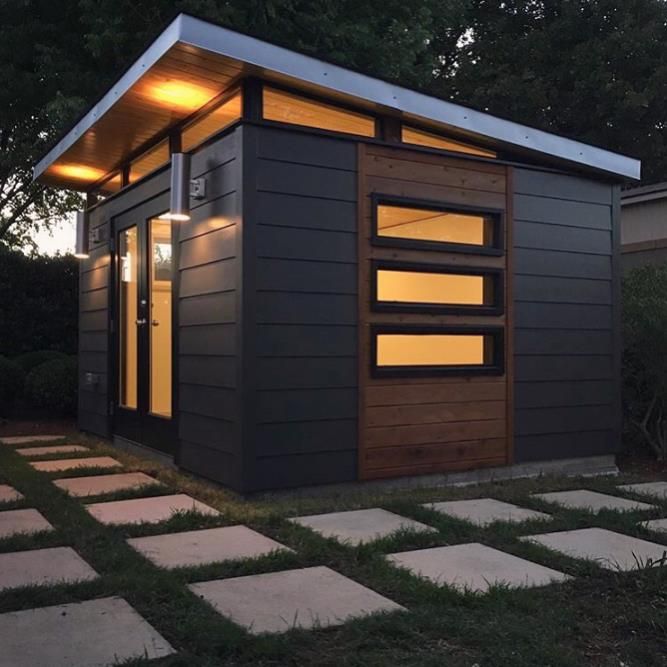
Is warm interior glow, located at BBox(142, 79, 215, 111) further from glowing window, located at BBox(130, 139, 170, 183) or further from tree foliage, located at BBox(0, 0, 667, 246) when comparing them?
tree foliage, located at BBox(0, 0, 667, 246)

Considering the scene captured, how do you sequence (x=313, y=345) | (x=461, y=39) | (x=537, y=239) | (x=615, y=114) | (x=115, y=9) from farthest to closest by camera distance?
(x=461, y=39), (x=615, y=114), (x=115, y=9), (x=537, y=239), (x=313, y=345)

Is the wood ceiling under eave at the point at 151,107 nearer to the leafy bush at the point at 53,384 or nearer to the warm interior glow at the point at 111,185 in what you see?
the warm interior glow at the point at 111,185

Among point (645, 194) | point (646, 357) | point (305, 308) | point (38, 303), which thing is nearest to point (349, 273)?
point (305, 308)

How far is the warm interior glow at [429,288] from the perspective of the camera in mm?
4906

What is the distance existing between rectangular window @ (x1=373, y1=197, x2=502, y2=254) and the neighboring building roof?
3432 mm

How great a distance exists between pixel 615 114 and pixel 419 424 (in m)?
12.1

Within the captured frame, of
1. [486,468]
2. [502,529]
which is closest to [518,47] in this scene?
[486,468]

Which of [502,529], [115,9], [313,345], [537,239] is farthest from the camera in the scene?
[115,9]

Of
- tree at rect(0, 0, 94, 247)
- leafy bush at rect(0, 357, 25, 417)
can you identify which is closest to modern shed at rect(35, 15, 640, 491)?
leafy bush at rect(0, 357, 25, 417)

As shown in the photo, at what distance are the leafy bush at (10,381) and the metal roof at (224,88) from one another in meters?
2.81

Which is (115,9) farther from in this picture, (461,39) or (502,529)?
(461,39)

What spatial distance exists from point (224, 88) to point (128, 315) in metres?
2.48

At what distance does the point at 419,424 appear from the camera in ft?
16.2

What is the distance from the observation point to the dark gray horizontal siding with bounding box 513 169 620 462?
538 centimetres
